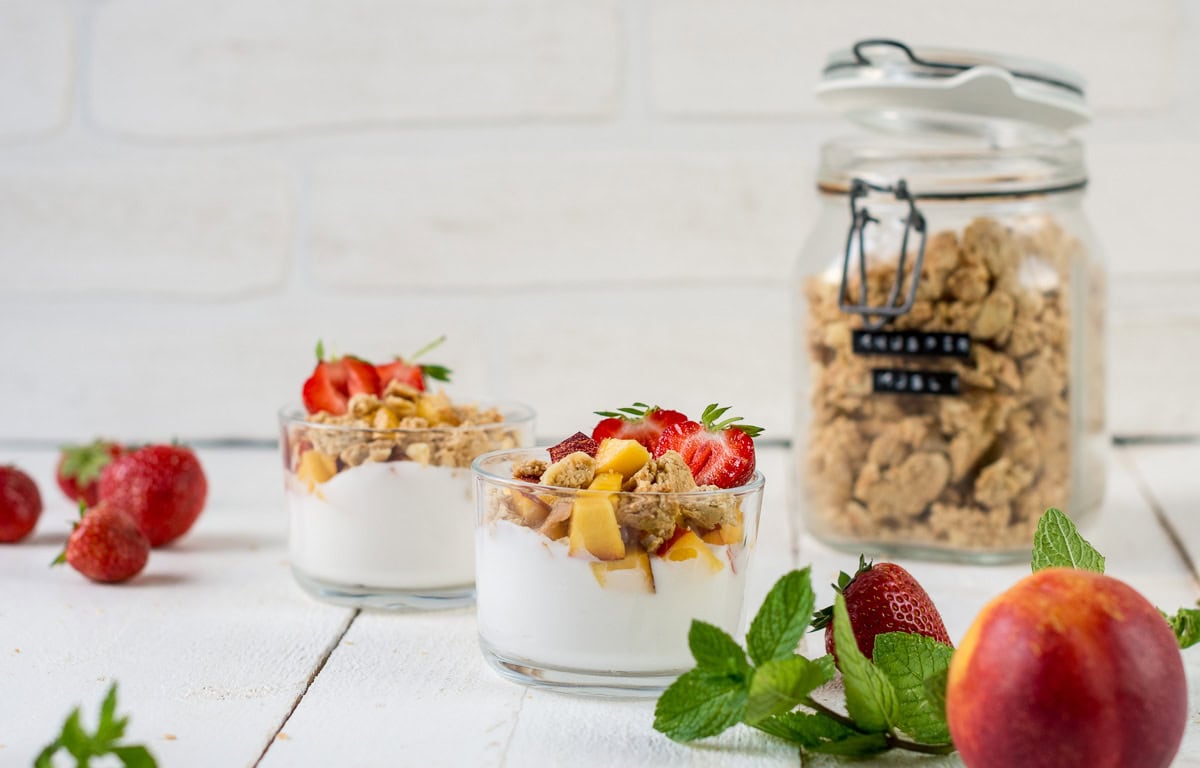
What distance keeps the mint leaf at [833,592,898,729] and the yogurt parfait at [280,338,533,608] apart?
37 centimetres

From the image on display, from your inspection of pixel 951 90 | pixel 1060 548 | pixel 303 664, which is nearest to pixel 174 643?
pixel 303 664

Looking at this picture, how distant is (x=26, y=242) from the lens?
5.70 feet

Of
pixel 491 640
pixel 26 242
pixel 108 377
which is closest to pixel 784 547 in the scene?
pixel 491 640

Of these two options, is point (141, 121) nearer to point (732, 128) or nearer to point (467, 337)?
point (467, 337)

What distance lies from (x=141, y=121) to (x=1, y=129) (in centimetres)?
19

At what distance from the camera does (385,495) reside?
0.99 meters

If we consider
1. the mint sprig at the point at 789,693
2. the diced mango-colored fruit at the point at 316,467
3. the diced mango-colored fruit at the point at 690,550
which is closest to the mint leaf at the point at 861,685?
the mint sprig at the point at 789,693

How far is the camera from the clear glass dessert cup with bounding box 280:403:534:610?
3.26ft

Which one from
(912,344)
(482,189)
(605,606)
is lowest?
(605,606)

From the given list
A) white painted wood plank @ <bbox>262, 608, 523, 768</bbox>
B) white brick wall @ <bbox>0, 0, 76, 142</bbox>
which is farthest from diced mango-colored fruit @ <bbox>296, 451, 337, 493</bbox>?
white brick wall @ <bbox>0, 0, 76, 142</bbox>

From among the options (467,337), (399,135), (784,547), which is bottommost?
(784,547)

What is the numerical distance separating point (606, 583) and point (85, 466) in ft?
2.40

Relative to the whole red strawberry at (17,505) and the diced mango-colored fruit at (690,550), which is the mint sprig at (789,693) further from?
the whole red strawberry at (17,505)

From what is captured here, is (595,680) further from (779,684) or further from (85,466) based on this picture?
(85,466)
